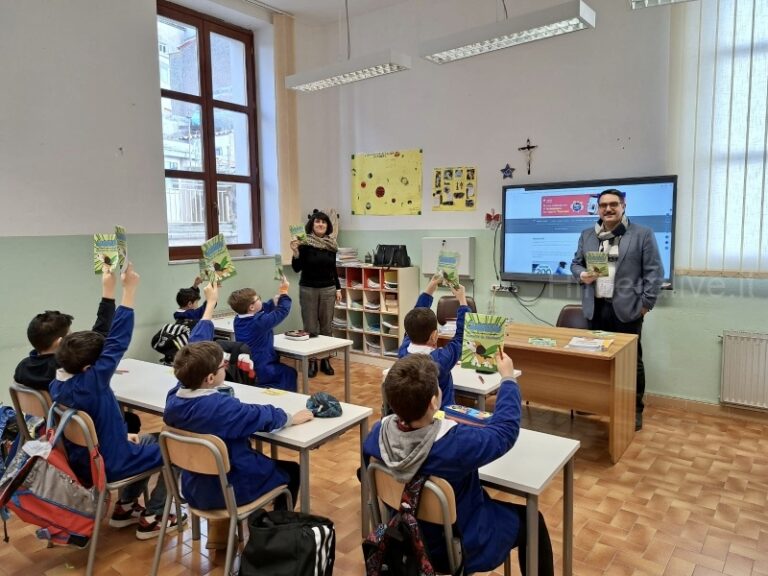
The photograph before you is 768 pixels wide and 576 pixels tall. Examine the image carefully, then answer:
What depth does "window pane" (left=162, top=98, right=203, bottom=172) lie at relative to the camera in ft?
17.1

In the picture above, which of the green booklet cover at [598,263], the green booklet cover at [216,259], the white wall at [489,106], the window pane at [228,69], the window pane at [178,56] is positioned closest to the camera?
the green booklet cover at [216,259]

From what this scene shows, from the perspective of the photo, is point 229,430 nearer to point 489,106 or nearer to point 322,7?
point 489,106

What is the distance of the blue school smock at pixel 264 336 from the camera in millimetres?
3674

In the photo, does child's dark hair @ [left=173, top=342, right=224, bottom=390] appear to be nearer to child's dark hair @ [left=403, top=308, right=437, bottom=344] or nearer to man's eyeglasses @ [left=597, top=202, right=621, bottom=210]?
child's dark hair @ [left=403, top=308, right=437, bottom=344]

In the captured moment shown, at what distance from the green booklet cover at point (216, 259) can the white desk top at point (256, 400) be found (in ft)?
2.03

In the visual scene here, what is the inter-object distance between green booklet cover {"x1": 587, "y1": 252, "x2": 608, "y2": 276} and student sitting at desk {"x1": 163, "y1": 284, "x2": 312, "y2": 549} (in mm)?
2229

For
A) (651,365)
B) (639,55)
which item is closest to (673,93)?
(639,55)

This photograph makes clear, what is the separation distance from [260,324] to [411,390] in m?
2.29

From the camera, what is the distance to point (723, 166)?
3998mm

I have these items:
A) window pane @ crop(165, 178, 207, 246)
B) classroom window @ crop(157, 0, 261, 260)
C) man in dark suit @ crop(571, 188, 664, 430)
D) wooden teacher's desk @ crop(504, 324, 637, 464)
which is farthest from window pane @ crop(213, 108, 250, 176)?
man in dark suit @ crop(571, 188, 664, 430)

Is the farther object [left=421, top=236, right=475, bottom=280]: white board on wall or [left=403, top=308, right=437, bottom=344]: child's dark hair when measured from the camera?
[left=421, top=236, right=475, bottom=280]: white board on wall

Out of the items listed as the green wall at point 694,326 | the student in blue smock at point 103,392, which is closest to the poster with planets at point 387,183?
the green wall at point 694,326

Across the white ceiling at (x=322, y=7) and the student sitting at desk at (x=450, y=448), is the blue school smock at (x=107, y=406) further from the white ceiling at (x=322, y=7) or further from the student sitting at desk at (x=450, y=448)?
the white ceiling at (x=322, y=7)

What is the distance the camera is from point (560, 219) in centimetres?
469
